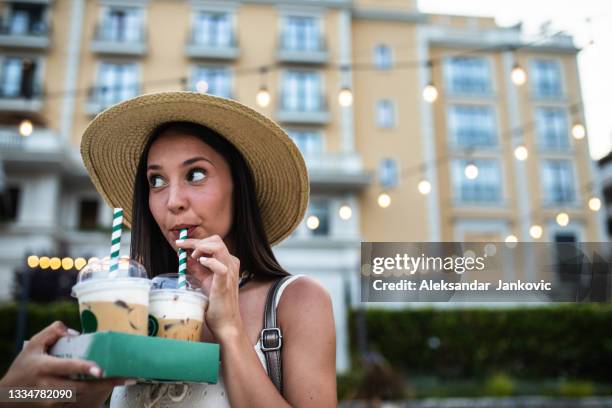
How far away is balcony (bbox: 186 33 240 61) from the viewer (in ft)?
72.1

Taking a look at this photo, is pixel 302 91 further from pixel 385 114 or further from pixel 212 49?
pixel 212 49

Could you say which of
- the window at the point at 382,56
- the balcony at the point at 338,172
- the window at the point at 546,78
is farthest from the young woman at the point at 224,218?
the window at the point at 546,78

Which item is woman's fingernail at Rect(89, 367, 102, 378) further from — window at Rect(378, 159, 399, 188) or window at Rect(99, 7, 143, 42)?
window at Rect(99, 7, 143, 42)

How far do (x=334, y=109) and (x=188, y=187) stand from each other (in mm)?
20860

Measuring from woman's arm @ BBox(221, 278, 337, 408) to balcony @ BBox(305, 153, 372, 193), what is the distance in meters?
18.5

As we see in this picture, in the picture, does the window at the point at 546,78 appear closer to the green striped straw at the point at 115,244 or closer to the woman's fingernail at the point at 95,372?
the green striped straw at the point at 115,244

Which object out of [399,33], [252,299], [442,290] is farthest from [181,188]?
[399,33]

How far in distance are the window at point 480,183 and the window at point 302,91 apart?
624 centimetres

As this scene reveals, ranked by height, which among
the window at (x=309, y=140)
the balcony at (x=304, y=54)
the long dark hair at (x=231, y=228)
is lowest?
the long dark hair at (x=231, y=228)

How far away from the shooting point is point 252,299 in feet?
4.85

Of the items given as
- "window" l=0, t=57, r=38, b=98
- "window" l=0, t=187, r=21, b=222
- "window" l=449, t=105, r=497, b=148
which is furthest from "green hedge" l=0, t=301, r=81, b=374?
"window" l=449, t=105, r=497, b=148

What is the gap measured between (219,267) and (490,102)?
25192 millimetres

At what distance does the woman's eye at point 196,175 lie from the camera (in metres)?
1.51

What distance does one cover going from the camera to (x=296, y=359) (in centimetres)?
131
